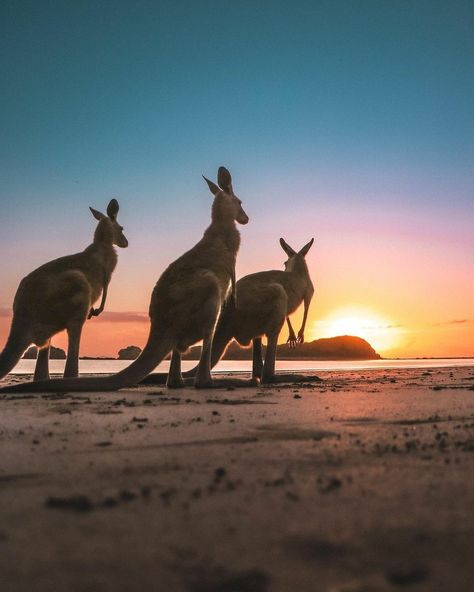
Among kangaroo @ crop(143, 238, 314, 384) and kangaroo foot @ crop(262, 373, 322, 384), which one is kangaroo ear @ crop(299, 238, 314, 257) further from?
kangaroo foot @ crop(262, 373, 322, 384)

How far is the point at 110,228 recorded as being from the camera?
7.87 meters

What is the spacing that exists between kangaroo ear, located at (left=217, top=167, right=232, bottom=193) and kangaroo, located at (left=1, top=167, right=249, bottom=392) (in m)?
1.08

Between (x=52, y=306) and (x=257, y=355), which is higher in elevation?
(x=52, y=306)

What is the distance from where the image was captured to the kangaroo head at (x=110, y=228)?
305 inches

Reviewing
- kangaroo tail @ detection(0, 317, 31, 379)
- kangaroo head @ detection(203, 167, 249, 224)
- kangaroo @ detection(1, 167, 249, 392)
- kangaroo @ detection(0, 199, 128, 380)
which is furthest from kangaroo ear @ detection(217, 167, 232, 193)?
kangaroo tail @ detection(0, 317, 31, 379)

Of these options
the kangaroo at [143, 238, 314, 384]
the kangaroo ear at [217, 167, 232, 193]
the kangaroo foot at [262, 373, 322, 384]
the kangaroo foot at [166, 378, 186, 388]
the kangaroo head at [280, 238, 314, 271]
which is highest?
the kangaroo ear at [217, 167, 232, 193]

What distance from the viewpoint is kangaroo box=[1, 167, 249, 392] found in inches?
214

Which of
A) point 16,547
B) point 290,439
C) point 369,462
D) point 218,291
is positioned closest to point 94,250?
point 218,291

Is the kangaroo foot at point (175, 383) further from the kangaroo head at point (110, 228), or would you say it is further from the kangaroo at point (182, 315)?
the kangaroo head at point (110, 228)

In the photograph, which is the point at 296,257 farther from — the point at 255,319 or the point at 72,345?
the point at 72,345

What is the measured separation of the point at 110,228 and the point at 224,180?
172 centimetres

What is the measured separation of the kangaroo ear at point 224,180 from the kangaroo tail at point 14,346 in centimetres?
315

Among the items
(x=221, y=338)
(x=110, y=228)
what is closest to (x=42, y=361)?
(x=110, y=228)

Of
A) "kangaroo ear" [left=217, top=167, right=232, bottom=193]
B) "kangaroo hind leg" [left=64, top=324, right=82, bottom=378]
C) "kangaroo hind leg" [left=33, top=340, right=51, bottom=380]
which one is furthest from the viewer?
"kangaroo ear" [left=217, top=167, right=232, bottom=193]
